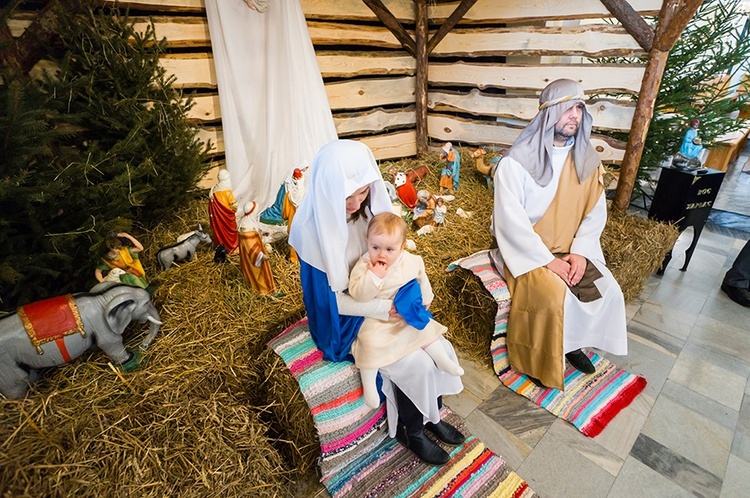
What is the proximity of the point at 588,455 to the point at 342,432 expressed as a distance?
1.43 metres

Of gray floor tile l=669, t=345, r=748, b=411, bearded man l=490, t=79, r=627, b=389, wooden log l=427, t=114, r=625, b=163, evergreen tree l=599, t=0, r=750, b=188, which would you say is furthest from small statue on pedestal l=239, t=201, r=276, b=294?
evergreen tree l=599, t=0, r=750, b=188

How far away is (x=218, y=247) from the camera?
108 inches

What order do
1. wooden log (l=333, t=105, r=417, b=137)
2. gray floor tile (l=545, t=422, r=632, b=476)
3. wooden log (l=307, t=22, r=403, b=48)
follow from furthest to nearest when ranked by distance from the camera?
wooden log (l=333, t=105, r=417, b=137), wooden log (l=307, t=22, r=403, b=48), gray floor tile (l=545, t=422, r=632, b=476)

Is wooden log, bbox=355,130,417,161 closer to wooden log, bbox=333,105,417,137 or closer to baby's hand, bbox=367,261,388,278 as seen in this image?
wooden log, bbox=333,105,417,137

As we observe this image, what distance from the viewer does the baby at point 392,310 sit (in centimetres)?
171

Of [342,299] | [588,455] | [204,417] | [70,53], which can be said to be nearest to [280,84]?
[70,53]

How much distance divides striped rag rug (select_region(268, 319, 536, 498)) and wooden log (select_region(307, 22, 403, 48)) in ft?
11.3

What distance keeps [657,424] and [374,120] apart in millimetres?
4186

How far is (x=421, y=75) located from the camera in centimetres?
508

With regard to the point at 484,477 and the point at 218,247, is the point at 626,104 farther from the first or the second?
the point at 218,247

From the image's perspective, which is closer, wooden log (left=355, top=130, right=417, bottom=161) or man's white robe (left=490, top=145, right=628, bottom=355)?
man's white robe (left=490, top=145, right=628, bottom=355)

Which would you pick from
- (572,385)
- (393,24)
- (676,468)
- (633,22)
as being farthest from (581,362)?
(393,24)

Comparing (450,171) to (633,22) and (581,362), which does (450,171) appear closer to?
(633,22)

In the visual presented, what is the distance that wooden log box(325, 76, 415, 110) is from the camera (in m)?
4.54
